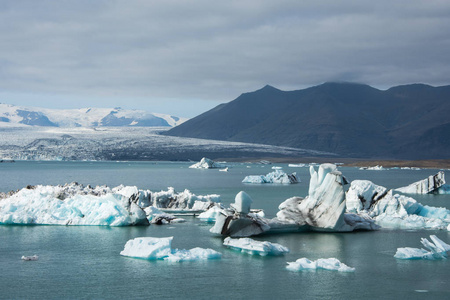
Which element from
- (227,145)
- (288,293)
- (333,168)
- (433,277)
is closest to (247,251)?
(288,293)

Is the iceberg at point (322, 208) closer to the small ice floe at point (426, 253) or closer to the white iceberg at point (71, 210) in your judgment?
the small ice floe at point (426, 253)

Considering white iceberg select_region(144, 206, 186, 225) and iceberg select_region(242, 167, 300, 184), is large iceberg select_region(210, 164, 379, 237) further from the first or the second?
iceberg select_region(242, 167, 300, 184)

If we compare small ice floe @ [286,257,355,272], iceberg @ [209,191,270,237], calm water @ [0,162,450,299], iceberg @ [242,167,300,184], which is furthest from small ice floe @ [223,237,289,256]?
iceberg @ [242,167,300,184]

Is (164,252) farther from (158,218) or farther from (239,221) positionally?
(158,218)

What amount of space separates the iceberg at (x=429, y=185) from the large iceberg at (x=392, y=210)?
617 inches

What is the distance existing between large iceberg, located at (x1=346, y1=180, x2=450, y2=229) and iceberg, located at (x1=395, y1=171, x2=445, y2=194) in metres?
15.7

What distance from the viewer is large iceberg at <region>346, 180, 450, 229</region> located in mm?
22034

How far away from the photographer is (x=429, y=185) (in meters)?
39.5

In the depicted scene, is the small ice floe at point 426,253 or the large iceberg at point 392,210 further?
the large iceberg at point 392,210

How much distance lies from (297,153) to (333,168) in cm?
14972

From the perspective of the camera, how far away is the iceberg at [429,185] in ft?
128

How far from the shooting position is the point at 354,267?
14.1 meters

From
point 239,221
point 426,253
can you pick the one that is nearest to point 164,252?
point 239,221

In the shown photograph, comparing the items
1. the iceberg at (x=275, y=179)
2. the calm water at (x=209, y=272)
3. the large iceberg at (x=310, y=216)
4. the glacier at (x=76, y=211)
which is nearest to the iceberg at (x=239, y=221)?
the large iceberg at (x=310, y=216)
